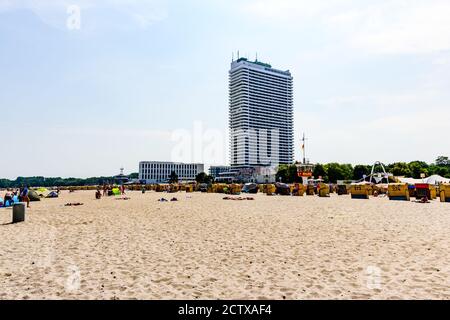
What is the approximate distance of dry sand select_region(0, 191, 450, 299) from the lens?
20.1ft

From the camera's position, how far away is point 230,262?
831 centimetres

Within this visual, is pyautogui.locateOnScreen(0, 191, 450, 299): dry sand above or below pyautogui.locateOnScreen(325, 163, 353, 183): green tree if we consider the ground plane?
below

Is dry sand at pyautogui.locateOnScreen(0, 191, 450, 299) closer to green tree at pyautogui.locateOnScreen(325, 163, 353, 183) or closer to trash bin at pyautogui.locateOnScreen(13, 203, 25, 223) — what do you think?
trash bin at pyautogui.locateOnScreen(13, 203, 25, 223)

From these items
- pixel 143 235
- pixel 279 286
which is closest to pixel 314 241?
pixel 279 286

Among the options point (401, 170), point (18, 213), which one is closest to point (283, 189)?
point (18, 213)

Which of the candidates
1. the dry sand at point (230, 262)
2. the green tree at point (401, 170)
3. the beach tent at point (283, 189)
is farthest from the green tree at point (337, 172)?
the dry sand at point (230, 262)

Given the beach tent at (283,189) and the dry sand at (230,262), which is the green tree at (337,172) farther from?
the dry sand at (230,262)

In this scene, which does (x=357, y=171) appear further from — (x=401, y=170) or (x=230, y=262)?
(x=230, y=262)

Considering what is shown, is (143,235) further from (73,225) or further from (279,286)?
(279,286)

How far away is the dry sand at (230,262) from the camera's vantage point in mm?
6129

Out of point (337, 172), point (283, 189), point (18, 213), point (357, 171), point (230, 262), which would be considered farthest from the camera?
point (357, 171)

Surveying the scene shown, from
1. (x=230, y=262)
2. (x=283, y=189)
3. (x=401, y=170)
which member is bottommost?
(x=230, y=262)

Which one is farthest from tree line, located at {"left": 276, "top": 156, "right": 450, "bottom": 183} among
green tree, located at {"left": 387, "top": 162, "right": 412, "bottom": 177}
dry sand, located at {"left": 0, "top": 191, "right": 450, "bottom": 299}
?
dry sand, located at {"left": 0, "top": 191, "right": 450, "bottom": 299}
